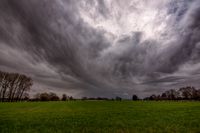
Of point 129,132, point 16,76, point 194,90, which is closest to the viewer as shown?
point 129,132

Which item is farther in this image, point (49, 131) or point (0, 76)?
point (0, 76)

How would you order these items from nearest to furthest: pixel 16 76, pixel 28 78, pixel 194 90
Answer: pixel 16 76, pixel 28 78, pixel 194 90

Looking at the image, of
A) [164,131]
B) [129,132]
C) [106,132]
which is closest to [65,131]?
[106,132]

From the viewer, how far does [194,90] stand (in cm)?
18625

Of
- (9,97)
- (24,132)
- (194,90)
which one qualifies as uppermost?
(194,90)

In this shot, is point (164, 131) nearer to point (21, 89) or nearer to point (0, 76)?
point (0, 76)

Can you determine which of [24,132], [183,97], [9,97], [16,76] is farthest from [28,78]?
[183,97]

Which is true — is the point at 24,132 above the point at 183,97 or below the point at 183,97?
below

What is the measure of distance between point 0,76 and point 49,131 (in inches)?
4312

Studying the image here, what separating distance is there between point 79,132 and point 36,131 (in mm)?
3441

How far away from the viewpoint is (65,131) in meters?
14.1

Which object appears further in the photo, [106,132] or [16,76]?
[16,76]

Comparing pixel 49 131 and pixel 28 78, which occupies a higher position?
pixel 28 78

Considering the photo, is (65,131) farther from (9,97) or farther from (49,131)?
(9,97)
